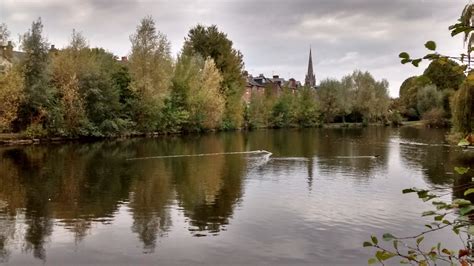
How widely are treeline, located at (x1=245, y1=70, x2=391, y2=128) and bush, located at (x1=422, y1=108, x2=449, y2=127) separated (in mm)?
14437

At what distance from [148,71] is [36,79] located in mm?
14474

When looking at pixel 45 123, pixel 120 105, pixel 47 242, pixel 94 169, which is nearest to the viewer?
pixel 47 242

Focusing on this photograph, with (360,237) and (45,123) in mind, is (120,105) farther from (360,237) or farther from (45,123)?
(360,237)

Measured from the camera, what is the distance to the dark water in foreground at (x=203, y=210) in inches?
454

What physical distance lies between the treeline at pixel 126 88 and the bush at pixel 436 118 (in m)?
34.6

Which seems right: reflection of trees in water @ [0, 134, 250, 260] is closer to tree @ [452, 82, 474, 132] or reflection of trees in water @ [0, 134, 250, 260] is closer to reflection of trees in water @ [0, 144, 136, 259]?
reflection of trees in water @ [0, 144, 136, 259]

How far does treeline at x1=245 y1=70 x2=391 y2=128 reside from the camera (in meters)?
94.9

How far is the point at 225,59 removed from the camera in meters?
76.9

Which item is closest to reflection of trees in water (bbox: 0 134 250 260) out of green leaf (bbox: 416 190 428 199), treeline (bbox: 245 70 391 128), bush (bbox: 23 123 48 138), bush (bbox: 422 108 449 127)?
green leaf (bbox: 416 190 428 199)

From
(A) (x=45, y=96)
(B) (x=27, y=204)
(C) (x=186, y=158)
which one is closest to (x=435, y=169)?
(C) (x=186, y=158)

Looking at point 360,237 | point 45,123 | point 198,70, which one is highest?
point 198,70

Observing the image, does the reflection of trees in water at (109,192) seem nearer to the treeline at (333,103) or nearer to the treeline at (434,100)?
the treeline at (434,100)

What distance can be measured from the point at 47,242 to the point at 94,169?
14.4 m

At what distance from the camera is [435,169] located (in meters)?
27.1
